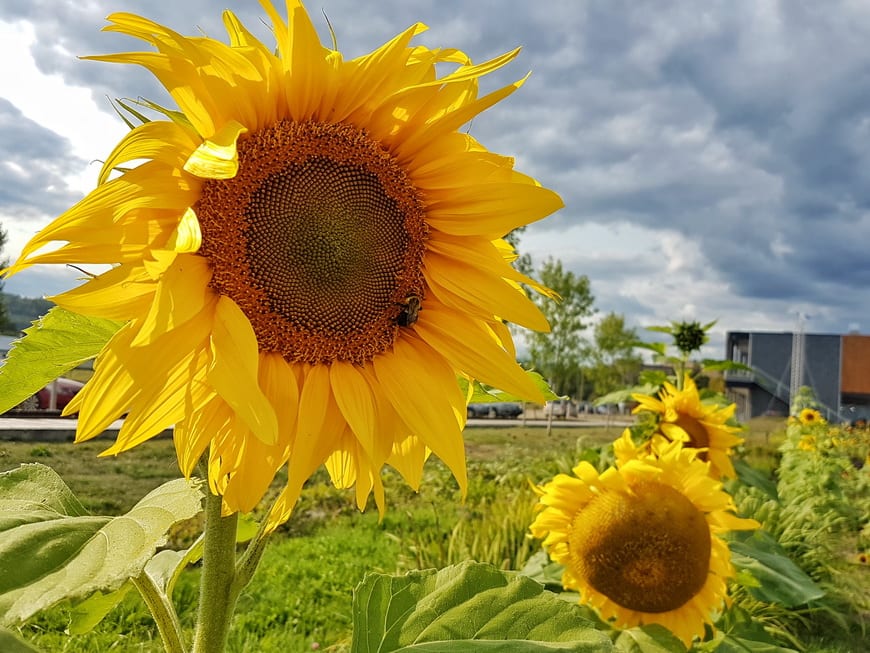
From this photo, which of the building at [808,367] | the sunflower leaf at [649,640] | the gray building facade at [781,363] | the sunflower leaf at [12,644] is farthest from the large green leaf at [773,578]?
the gray building facade at [781,363]

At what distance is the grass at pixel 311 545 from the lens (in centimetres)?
365

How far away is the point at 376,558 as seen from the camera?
6.82 metres

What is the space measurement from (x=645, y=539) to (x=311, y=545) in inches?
204

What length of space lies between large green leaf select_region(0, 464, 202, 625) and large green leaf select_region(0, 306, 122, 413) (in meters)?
0.19

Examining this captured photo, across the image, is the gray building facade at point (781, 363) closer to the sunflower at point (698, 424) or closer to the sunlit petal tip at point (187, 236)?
the sunflower at point (698, 424)

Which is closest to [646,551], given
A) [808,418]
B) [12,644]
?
[12,644]

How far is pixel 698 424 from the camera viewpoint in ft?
14.7

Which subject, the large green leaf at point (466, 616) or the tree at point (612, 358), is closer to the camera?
the large green leaf at point (466, 616)

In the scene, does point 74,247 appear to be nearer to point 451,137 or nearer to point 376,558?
point 451,137

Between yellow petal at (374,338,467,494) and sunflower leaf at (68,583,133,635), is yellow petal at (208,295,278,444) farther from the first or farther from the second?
sunflower leaf at (68,583,133,635)

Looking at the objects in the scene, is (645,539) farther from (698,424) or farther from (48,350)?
(48,350)

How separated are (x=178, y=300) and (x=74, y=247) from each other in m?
0.18

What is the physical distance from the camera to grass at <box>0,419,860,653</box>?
3.65m

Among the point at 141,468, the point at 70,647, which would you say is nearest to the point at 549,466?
the point at 141,468
